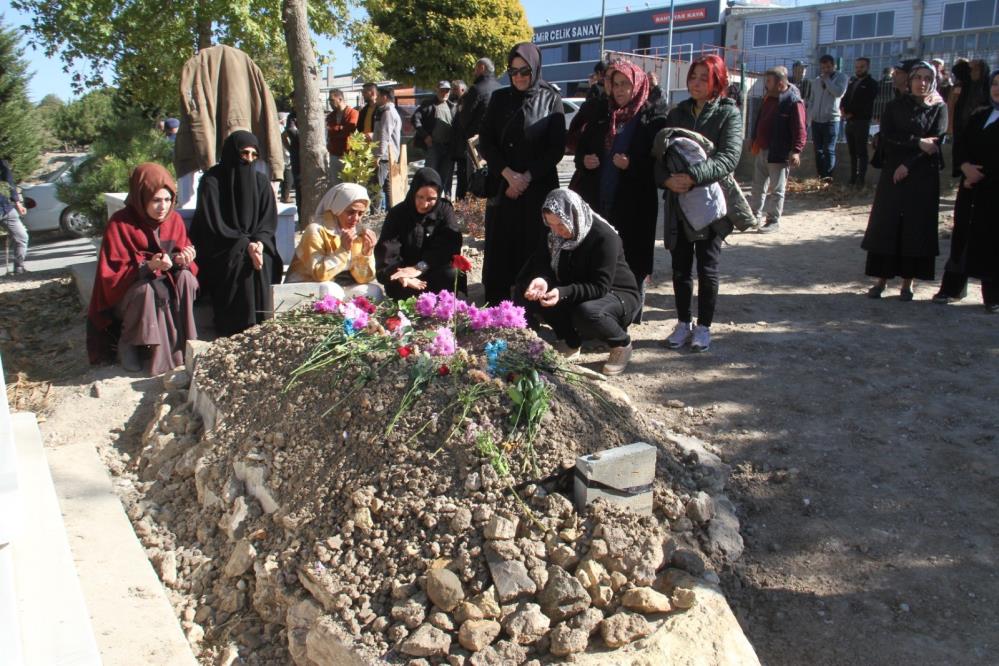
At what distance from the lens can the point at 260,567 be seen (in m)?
3.00

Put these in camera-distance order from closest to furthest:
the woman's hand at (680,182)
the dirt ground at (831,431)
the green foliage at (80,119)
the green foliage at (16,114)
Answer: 1. the dirt ground at (831,431)
2. the woman's hand at (680,182)
3. the green foliage at (16,114)
4. the green foliage at (80,119)

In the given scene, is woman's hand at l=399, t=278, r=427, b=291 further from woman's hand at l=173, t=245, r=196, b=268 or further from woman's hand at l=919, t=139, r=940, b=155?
woman's hand at l=919, t=139, r=940, b=155

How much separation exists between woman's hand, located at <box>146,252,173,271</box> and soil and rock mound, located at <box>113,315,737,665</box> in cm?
141

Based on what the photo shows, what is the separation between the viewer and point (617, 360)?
4.94 meters

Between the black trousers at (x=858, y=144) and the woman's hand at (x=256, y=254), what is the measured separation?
837cm

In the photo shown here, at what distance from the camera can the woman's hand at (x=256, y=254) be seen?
536 centimetres

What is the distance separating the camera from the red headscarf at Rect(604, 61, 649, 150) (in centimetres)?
520

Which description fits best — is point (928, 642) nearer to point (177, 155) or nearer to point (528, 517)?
point (528, 517)

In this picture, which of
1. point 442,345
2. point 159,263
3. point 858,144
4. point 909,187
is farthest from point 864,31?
point 442,345

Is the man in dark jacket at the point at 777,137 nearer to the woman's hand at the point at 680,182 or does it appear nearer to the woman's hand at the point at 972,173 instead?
the woman's hand at the point at 972,173

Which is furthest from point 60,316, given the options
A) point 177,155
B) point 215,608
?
point 215,608

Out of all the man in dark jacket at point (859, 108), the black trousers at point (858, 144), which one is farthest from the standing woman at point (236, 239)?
the black trousers at point (858, 144)

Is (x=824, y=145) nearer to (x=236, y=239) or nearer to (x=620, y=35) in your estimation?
(x=236, y=239)

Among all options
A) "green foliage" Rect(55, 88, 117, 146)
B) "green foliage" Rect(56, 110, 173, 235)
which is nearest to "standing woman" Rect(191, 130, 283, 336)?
"green foliage" Rect(56, 110, 173, 235)
